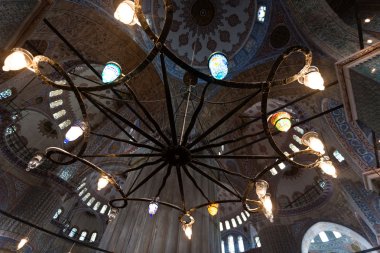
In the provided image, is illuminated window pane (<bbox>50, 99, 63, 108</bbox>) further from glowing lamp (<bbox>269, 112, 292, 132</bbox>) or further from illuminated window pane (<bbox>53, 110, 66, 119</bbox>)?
glowing lamp (<bbox>269, 112, 292, 132</bbox>)

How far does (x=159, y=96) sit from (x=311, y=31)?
484 cm

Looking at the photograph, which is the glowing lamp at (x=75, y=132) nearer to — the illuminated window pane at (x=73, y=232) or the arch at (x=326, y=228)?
the arch at (x=326, y=228)

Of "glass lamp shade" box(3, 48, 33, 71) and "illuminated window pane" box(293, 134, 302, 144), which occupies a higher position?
"illuminated window pane" box(293, 134, 302, 144)

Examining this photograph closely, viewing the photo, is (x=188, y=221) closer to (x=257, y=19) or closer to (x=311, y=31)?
(x=311, y=31)

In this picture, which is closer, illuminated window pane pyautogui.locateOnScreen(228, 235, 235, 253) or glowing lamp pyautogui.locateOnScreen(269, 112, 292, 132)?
glowing lamp pyautogui.locateOnScreen(269, 112, 292, 132)

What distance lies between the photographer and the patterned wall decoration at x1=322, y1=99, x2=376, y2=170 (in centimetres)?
575

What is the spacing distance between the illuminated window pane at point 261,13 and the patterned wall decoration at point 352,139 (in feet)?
10.3

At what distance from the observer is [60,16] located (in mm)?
5543

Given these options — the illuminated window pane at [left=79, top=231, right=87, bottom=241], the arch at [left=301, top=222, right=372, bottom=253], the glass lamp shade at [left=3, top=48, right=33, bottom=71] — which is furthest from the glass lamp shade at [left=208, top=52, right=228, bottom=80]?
the illuminated window pane at [left=79, top=231, right=87, bottom=241]

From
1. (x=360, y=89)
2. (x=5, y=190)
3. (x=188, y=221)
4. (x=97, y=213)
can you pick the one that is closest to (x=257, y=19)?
(x=360, y=89)

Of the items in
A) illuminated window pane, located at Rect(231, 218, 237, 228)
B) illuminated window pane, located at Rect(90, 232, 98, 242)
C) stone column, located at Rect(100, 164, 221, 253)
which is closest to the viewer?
stone column, located at Rect(100, 164, 221, 253)

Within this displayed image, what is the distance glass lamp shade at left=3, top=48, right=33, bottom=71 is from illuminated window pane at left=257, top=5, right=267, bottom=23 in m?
6.81

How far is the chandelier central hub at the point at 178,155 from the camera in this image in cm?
258

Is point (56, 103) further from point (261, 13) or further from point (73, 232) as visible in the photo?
point (73, 232)
